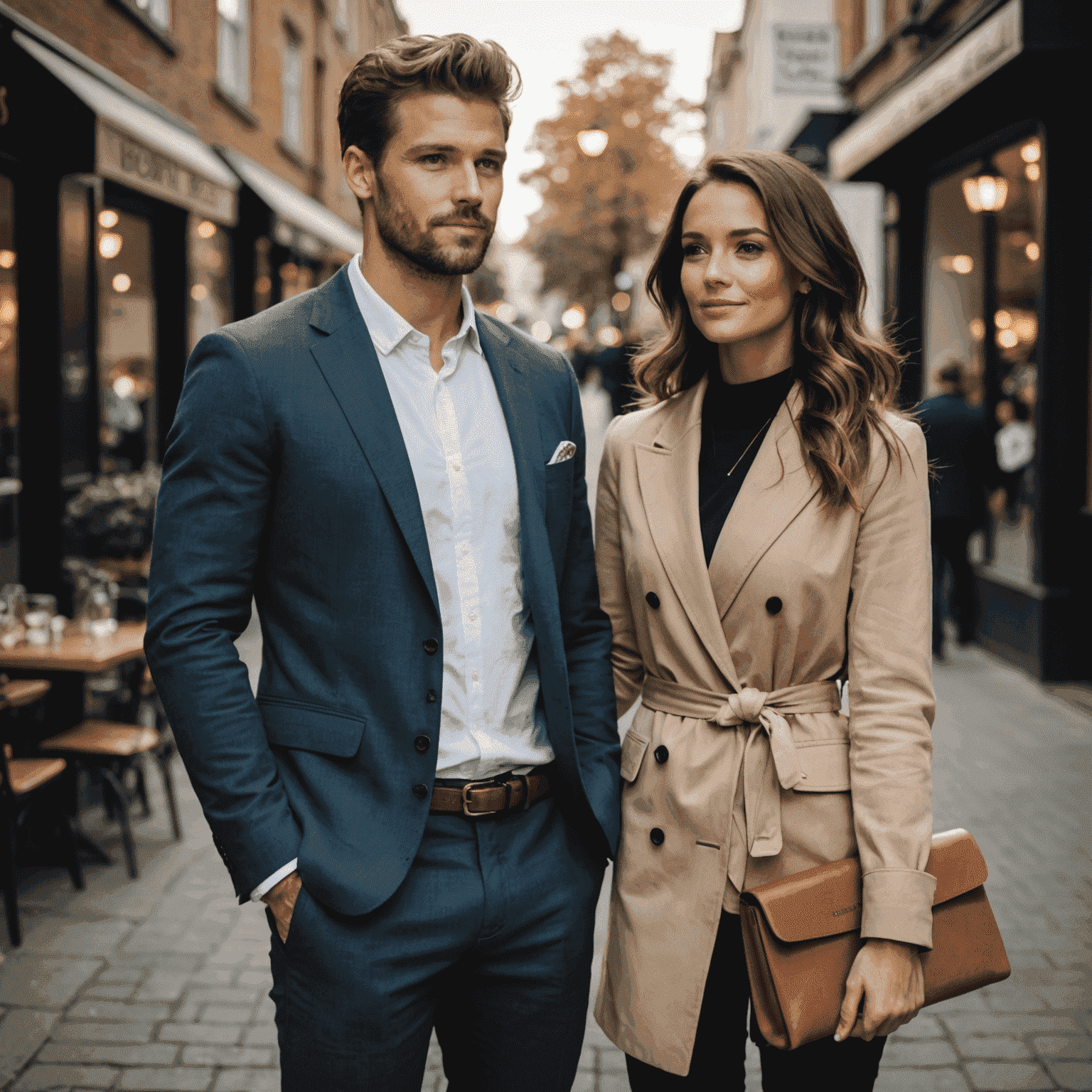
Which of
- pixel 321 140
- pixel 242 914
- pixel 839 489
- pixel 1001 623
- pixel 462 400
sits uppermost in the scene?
pixel 321 140

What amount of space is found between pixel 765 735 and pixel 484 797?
1.79 ft

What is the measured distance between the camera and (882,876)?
6.60 ft

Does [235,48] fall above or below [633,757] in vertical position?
above

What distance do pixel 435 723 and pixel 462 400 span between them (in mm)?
597

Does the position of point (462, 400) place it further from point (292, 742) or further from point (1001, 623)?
point (1001, 623)

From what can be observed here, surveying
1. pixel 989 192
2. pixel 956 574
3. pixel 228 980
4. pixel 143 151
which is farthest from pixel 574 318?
pixel 228 980

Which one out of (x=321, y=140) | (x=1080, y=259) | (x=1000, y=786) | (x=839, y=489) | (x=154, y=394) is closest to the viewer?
(x=839, y=489)

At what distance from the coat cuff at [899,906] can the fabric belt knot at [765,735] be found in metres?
0.19

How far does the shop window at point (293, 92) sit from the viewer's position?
16359 mm

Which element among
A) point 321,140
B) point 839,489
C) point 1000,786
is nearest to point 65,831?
point 839,489

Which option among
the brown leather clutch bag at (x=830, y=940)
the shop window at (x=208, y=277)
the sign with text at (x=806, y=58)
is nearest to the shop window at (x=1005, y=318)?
the sign with text at (x=806, y=58)

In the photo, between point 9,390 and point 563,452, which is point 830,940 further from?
point 9,390

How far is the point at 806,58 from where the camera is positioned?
1413cm

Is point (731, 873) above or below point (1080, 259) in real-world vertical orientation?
below
